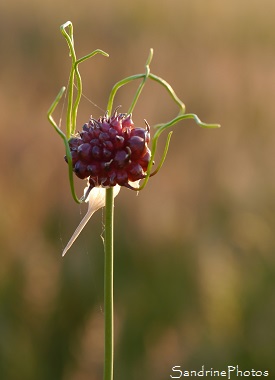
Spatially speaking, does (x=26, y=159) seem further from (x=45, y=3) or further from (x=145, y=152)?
(x=45, y=3)

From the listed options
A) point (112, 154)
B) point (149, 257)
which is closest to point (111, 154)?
point (112, 154)

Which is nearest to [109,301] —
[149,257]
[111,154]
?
[111,154]

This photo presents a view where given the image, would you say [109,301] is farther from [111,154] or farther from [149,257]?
[149,257]

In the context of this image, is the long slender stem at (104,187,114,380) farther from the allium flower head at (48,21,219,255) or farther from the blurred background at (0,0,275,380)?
the blurred background at (0,0,275,380)

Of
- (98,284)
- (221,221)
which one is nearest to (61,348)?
(98,284)

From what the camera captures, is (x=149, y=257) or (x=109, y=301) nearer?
(x=109, y=301)

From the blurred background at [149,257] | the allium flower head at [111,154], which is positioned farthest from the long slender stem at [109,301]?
the blurred background at [149,257]

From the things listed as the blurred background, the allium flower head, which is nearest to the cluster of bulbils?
the allium flower head

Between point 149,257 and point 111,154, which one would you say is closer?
point 111,154

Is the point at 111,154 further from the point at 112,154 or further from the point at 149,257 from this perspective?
the point at 149,257
